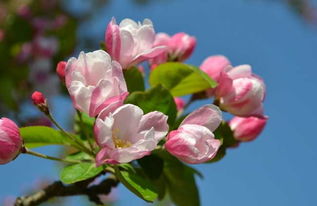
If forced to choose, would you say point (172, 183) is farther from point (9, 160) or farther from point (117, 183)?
point (9, 160)

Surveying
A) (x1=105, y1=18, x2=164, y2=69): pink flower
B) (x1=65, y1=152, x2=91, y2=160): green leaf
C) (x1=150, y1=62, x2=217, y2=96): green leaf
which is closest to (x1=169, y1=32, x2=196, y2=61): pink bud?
(x1=150, y1=62, x2=217, y2=96): green leaf

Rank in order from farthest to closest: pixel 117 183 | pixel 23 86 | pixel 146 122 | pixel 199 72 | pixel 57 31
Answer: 1. pixel 57 31
2. pixel 23 86
3. pixel 117 183
4. pixel 199 72
5. pixel 146 122

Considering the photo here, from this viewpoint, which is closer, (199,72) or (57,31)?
(199,72)

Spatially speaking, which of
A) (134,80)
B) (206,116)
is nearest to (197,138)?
(206,116)

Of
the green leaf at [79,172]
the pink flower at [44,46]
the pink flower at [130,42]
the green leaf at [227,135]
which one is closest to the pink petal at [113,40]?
the pink flower at [130,42]

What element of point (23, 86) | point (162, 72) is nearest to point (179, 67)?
point (162, 72)

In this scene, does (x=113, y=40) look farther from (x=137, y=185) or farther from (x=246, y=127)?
(x=246, y=127)
